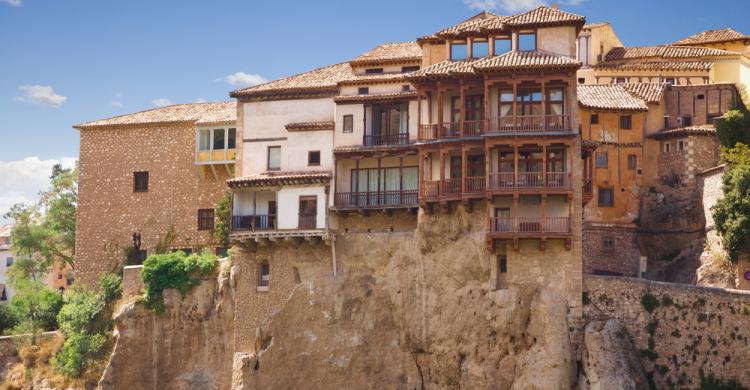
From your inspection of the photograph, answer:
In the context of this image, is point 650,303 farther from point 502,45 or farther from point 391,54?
point 391,54

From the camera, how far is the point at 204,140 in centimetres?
6162

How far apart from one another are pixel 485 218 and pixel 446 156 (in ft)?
11.3

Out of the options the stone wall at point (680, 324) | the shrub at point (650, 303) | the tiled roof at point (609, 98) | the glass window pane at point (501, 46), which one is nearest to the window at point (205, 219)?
the glass window pane at point (501, 46)

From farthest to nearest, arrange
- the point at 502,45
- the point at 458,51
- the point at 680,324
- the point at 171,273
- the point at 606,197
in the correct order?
1. the point at 606,197
2. the point at 171,273
3. the point at 458,51
4. the point at 502,45
5. the point at 680,324

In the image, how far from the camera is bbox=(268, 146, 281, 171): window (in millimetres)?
54562

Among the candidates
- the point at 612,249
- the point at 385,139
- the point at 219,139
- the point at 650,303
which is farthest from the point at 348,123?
the point at 650,303

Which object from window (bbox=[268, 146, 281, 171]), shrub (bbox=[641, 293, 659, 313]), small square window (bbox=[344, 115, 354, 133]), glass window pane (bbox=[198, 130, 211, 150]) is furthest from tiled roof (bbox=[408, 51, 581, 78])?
glass window pane (bbox=[198, 130, 211, 150])

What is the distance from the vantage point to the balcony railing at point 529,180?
152 feet

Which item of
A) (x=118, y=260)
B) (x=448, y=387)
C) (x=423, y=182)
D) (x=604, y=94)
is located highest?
(x=604, y=94)

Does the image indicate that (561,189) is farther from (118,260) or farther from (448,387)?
(118,260)

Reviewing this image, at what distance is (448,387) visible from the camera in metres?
47.6

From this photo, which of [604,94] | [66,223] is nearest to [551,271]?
[604,94]

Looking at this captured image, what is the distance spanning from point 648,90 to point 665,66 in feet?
20.8

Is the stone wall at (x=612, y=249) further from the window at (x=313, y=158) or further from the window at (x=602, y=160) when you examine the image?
the window at (x=313, y=158)
